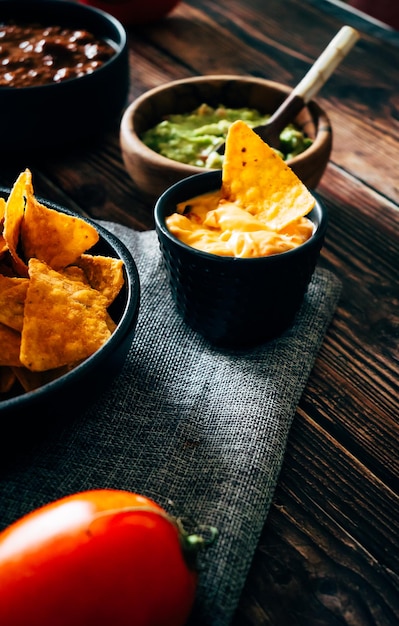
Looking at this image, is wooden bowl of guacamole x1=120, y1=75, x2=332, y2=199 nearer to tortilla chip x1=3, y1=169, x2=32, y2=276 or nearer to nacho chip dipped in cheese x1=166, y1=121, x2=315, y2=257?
nacho chip dipped in cheese x1=166, y1=121, x2=315, y2=257

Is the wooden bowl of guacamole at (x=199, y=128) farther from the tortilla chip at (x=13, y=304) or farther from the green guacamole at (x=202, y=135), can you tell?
the tortilla chip at (x=13, y=304)

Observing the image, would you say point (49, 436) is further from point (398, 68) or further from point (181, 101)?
point (398, 68)

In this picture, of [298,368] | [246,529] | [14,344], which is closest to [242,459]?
[246,529]

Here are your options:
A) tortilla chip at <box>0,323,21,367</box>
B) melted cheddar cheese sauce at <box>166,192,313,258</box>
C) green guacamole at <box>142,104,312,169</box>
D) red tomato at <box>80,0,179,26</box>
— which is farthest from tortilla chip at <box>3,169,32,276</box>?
red tomato at <box>80,0,179,26</box>

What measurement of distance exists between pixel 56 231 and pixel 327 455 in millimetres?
510

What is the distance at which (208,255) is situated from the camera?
40.8 inches

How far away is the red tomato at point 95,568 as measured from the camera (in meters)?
0.66

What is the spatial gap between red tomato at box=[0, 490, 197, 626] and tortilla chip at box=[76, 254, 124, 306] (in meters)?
0.36

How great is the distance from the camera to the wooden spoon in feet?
4.69

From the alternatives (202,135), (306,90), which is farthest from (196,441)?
(306,90)

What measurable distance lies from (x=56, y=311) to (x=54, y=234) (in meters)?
0.14

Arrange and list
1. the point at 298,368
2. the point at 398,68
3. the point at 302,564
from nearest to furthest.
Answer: the point at 302,564, the point at 298,368, the point at 398,68

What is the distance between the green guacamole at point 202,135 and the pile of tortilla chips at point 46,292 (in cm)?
41

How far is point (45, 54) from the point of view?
1617 mm
